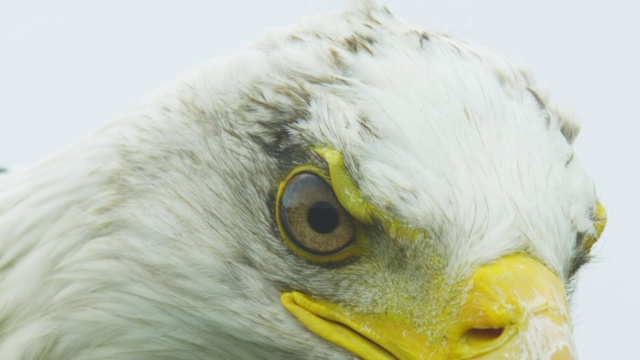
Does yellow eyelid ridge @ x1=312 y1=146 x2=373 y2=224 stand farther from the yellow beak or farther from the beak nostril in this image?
the beak nostril

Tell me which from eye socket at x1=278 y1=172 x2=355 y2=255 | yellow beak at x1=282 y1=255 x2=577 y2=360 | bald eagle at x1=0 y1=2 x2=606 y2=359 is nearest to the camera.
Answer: yellow beak at x1=282 y1=255 x2=577 y2=360

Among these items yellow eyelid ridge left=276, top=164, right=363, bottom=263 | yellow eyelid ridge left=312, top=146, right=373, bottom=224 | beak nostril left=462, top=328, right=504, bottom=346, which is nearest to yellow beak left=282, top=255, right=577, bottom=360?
beak nostril left=462, top=328, right=504, bottom=346

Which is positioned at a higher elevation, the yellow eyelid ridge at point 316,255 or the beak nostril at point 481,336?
the yellow eyelid ridge at point 316,255

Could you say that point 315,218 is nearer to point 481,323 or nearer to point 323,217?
point 323,217

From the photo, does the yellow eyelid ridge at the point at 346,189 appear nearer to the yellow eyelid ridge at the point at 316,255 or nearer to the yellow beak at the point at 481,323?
the yellow eyelid ridge at the point at 316,255

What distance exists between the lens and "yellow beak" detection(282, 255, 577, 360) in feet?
8.75

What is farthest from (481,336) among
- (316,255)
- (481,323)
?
(316,255)

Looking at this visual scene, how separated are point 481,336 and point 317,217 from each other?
0.59m

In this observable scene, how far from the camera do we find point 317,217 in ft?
9.82

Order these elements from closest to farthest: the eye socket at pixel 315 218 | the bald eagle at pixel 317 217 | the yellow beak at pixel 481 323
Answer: the yellow beak at pixel 481 323 → the bald eagle at pixel 317 217 → the eye socket at pixel 315 218

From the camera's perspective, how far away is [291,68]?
3217 millimetres

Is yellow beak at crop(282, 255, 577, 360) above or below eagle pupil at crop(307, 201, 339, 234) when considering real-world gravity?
below

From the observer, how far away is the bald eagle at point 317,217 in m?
2.83

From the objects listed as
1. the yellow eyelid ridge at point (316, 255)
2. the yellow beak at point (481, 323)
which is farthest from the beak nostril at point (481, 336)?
the yellow eyelid ridge at point (316, 255)
